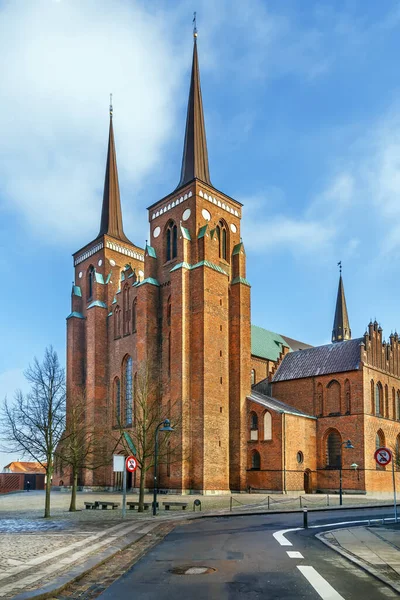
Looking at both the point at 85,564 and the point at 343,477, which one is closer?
the point at 85,564

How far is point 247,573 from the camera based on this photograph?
1092 centimetres

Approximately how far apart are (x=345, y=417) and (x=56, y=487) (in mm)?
28766

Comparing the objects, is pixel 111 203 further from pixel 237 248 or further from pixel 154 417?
pixel 154 417

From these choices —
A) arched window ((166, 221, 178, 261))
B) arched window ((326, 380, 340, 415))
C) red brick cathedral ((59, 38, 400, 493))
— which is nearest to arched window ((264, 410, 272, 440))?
red brick cathedral ((59, 38, 400, 493))

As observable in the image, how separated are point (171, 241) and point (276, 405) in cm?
1628

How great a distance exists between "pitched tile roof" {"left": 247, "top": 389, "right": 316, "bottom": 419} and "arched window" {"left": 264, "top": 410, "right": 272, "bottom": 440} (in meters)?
0.67

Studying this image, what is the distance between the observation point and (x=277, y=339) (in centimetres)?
7000

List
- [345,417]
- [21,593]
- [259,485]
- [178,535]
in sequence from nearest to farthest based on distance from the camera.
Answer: [21,593]
[178,535]
[259,485]
[345,417]

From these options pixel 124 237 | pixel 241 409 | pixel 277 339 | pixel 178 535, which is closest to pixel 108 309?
pixel 124 237

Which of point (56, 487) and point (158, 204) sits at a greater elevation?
point (158, 204)

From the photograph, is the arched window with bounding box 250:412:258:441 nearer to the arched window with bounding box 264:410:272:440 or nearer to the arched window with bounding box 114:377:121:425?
the arched window with bounding box 264:410:272:440

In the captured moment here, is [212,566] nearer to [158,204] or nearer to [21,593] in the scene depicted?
[21,593]

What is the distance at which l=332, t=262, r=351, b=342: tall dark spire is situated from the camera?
84.4 m

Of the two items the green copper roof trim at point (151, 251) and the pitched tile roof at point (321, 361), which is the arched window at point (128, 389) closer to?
the green copper roof trim at point (151, 251)
